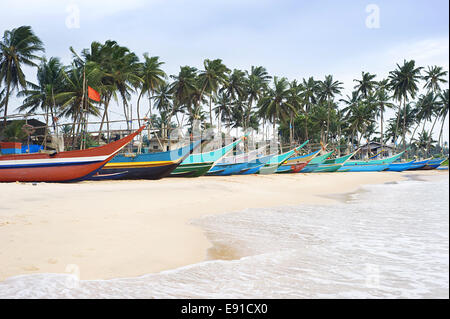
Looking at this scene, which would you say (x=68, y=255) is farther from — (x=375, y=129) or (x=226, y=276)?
(x=375, y=129)

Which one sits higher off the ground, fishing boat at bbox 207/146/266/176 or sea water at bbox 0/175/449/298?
fishing boat at bbox 207/146/266/176

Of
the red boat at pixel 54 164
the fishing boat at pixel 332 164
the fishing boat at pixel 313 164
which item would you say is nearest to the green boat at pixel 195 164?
the red boat at pixel 54 164

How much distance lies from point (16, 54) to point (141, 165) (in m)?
20.8

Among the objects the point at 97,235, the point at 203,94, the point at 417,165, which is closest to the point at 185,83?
the point at 203,94

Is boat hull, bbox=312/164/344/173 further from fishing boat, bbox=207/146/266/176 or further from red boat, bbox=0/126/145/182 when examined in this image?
red boat, bbox=0/126/145/182

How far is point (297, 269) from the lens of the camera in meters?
3.60

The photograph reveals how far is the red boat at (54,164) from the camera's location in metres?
13.9

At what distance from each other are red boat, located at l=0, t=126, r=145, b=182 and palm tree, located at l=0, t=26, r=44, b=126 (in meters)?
16.9

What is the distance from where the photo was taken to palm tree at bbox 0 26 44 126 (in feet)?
90.7

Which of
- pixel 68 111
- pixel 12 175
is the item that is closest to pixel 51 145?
pixel 68 111

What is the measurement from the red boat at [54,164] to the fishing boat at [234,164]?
10.2 metres

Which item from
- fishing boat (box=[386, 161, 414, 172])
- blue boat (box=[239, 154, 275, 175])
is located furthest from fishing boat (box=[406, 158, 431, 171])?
blue boat (box=[239, 154, 275, 175])

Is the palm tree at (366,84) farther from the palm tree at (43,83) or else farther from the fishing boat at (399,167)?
the palm tree at (43,83)

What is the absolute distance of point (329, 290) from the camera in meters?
3.01
